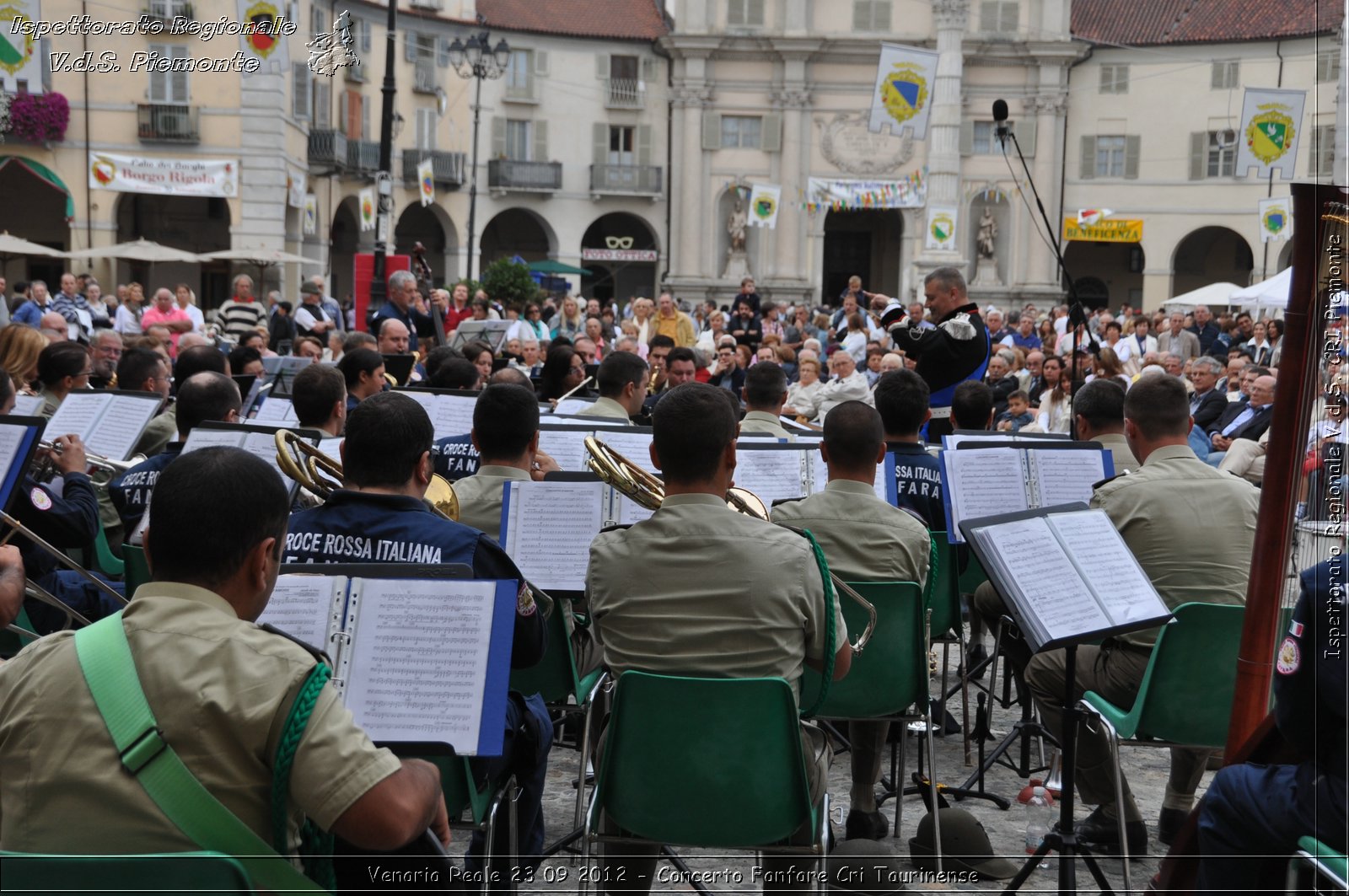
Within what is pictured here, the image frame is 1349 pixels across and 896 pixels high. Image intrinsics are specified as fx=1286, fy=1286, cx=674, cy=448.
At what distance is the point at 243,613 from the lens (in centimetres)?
247

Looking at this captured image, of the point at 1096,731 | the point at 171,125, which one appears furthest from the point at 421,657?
the point at 171,125

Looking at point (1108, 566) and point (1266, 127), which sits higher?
point (1266, 127)

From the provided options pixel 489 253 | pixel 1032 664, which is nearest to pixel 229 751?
pixel 1032 664

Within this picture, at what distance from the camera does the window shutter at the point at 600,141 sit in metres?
43.1

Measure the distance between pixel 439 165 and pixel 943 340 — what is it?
33.7 m

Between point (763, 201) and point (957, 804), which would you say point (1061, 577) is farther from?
point (763, 201)

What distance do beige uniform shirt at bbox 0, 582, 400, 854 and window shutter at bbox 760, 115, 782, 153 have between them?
135 ft

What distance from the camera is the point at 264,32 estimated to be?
530 inches

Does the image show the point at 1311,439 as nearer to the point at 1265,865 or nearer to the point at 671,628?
the point at 1265,865

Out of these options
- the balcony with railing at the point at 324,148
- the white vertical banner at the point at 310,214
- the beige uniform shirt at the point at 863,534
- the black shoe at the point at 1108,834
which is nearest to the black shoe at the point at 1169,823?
the black shoe at the point at 1108,834

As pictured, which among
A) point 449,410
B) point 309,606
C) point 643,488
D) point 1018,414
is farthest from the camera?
point 1018,414

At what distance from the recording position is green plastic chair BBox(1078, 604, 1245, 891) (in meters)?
4.09

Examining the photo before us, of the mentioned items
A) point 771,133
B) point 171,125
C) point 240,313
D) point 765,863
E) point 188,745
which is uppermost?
point 771,133

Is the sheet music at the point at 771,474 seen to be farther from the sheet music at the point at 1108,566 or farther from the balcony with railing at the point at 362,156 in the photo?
the balcony with railing at the point at 362,156
